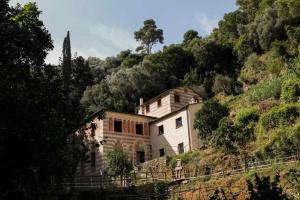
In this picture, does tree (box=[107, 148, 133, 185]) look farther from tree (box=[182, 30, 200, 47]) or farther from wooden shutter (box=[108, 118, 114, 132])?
tree (box=[182, 30, 200, 47])

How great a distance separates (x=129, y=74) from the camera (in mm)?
66562

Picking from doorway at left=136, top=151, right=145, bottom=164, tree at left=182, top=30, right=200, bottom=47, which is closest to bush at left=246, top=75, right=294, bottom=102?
doorway at left=136, top=151, right=145, bottom=164

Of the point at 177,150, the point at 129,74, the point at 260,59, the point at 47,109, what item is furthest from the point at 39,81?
the point at 129,74

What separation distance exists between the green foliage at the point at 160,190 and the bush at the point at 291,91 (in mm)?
14191

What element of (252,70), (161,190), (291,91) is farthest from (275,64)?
(161,190)

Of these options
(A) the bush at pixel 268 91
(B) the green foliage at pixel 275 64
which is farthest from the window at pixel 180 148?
(B) the green foliage at pixel 275 64

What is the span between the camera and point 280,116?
35.9m

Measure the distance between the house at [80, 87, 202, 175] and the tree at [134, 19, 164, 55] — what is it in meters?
42.5

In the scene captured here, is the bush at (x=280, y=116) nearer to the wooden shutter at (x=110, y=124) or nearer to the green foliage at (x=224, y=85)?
the wooden shutter at (x=110, y=124)

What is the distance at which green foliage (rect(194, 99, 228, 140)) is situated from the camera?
4088 centimetres

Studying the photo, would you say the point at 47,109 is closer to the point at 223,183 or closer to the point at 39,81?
the point at 39,81

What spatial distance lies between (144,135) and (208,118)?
8.91m

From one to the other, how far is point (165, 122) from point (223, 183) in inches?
766

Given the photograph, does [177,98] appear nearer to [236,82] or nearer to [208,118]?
[236,82]
